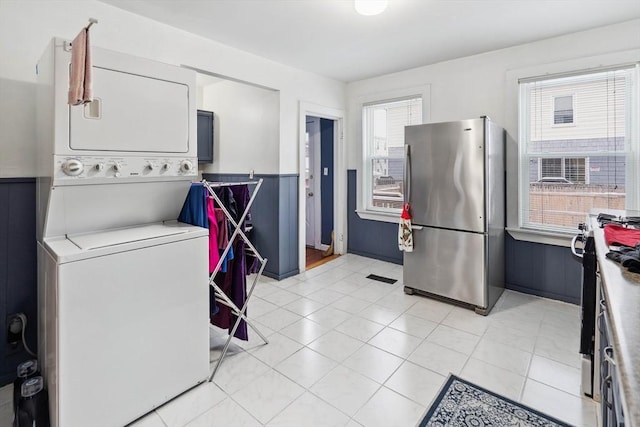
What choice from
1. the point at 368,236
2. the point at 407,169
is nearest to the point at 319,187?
the point at 368,236

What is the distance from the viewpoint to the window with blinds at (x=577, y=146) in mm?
2771

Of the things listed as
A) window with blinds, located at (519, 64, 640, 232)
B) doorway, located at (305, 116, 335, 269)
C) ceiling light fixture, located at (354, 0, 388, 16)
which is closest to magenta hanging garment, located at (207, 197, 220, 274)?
ceiling light fixture, located at (354, 0, 388, 16)

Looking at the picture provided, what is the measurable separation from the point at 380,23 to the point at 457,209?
1.70 m

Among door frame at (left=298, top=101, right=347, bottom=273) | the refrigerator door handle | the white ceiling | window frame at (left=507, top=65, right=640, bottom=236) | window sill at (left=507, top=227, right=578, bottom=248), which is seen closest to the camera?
the white ceiling

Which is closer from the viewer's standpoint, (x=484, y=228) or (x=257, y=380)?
(x=257, y=380)

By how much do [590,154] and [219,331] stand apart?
350 cm

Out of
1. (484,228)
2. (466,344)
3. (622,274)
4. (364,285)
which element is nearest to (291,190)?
(364,285)

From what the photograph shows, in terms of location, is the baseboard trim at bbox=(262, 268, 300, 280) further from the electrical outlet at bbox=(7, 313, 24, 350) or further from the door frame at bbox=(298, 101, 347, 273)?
the electrical outlet at bbox=(7, 313, 24, 350)

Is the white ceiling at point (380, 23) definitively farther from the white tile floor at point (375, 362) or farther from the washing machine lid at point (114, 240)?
the white tile floor at point (375, 362)

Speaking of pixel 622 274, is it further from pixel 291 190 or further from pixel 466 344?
pixel 291 190

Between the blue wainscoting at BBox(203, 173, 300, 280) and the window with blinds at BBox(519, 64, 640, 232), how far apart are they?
2.42 metres

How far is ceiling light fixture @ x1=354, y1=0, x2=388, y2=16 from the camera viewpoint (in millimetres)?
2236

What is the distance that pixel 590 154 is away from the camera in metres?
2.93

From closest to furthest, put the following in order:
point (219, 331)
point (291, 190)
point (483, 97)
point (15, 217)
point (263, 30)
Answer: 1. point (15, 217)
2. point (219, 331)
3. point (263, 30)
4. point (483, 97)
5. point (291, 190)
